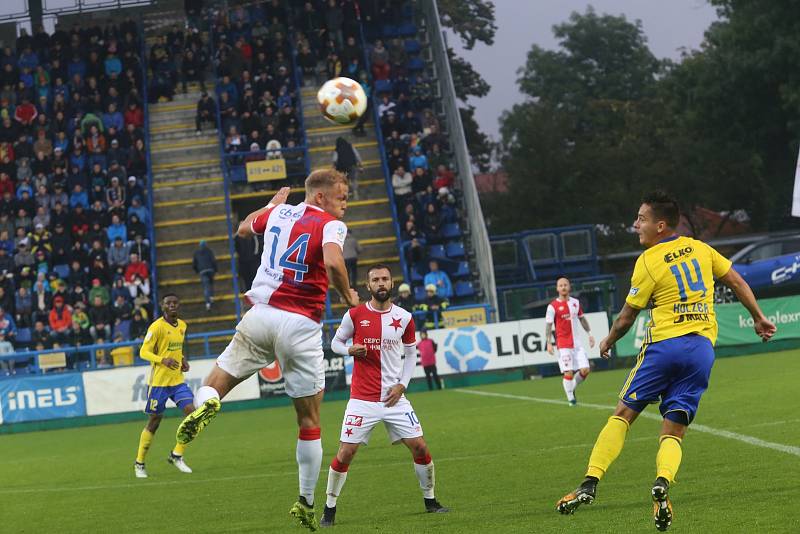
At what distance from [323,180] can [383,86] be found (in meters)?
27.7

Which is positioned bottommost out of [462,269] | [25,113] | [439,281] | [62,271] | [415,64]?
[439,281]

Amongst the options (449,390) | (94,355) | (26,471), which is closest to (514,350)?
(449,390)

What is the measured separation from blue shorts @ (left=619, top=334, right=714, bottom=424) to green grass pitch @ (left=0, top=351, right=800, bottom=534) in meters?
0.75

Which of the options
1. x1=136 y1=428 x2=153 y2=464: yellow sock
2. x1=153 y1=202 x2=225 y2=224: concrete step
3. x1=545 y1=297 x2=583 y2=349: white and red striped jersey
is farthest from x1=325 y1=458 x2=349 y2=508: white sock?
x1=153 y1=202 x2=225 y2=224: concrete step

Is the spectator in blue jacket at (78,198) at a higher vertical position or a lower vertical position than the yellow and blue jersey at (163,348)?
higher

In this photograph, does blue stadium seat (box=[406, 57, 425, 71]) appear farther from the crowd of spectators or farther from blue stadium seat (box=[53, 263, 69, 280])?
blue stadium seat (box=[53, 263, 69, 280])

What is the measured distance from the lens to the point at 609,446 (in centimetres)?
780

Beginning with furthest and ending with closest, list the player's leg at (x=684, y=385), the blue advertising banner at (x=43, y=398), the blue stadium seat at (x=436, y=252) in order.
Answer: the blue stadium seat at (x=436, y=252) < the blue advertising banner at (x=43, y=398) < the player's leg at (x=684, y=385)

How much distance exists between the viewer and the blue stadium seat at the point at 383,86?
1389 inches

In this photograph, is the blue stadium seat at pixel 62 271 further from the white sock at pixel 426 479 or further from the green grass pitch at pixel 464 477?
the white sock at pixel 426 479

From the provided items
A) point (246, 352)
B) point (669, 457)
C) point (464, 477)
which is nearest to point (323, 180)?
point (246, 352)

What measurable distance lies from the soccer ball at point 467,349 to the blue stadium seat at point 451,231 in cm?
469

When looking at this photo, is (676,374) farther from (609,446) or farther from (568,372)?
(568,372)

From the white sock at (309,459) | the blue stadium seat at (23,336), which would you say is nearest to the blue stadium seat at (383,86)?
the blue stadium seat at (23,336)
